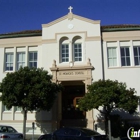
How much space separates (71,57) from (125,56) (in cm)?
518

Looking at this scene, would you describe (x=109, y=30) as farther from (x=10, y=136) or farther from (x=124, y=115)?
(x=10, y=136)

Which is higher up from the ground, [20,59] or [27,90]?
[20,59]

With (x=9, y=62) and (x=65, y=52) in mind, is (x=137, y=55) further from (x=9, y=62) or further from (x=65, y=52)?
(x=9, y=62)

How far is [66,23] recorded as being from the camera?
2344cm

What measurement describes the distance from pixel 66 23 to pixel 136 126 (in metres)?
11.7

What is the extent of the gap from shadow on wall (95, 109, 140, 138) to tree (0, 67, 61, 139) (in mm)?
5246

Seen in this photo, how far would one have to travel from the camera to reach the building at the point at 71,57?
21.8m

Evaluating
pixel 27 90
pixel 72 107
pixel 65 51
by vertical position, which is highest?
pixel 65 51

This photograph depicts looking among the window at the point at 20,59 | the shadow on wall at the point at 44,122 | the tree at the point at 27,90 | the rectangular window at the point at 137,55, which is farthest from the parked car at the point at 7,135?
the rectangular window at the point at 137,55

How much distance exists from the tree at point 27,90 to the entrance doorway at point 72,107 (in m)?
4.58

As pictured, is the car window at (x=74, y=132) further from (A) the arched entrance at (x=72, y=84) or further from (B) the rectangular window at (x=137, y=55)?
(B) the rectangular window at (x=137, y=55)

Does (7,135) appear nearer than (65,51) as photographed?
Yes

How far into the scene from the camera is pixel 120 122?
19.6m

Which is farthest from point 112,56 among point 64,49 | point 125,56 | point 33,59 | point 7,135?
point 7,135
